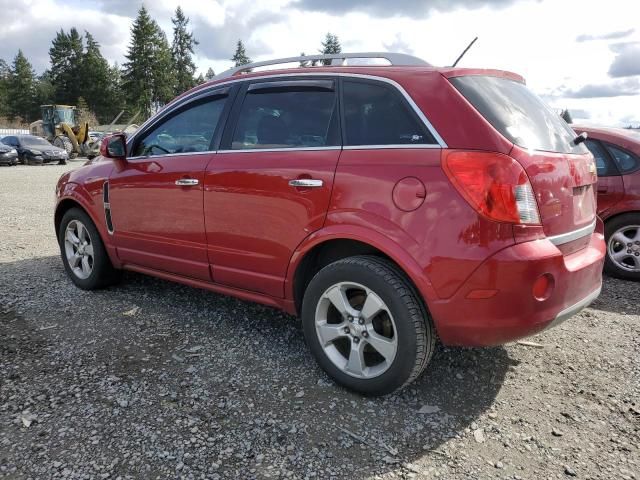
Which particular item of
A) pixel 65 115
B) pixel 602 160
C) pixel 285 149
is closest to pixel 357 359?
pixel 285 149

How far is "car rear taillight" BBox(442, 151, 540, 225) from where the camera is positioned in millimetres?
2465

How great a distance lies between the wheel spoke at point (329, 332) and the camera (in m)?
3.01

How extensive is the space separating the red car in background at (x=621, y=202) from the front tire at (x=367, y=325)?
3.52m

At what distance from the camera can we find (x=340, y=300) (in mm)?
2963

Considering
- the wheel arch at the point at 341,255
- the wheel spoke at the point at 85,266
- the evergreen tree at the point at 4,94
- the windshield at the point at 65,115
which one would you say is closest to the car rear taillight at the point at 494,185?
the wheel arch at the point at 341,255

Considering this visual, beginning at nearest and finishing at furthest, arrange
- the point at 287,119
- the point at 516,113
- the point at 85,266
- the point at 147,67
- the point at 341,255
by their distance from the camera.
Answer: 1. the point at 516,113
2. the point at 341,255
3. the point at 287,119
4. the point at 85,266
5. the point at 147,67

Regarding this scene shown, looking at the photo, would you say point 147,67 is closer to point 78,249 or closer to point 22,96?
point 22,96

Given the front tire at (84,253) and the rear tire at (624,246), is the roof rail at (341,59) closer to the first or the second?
the front tire at (84,253)

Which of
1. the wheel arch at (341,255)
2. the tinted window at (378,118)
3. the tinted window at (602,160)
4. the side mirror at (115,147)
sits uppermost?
the tinted window at (378,118)

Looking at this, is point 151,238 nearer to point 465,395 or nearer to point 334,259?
point 334,259

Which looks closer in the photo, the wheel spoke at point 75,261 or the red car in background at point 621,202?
the wheel spoke at point 75,261

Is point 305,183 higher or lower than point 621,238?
higher

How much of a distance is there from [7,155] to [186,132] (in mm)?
24496

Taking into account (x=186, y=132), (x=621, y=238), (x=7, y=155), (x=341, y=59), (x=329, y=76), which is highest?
(x=341, y=59)
